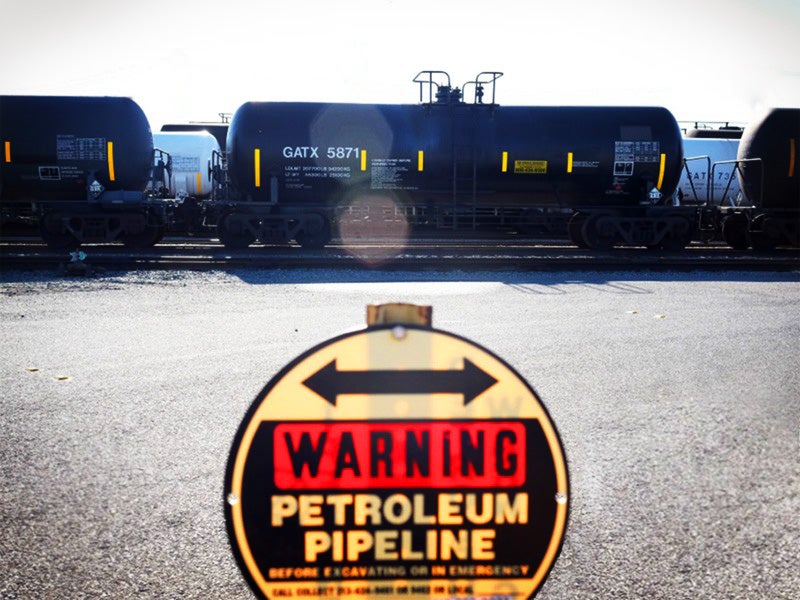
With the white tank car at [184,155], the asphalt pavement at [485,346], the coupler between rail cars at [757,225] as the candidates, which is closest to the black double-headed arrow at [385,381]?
the asphalt pavement at [485,346]

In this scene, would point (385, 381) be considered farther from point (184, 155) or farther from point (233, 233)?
point (184, 155)

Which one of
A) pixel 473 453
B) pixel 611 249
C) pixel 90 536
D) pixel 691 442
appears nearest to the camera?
pixel 473 453

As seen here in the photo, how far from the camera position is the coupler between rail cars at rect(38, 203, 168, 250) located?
1575 cm

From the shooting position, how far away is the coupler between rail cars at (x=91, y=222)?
620 inches

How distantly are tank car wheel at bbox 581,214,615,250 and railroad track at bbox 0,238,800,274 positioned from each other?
241 millimetres

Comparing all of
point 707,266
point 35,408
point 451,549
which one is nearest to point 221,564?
point 451,549

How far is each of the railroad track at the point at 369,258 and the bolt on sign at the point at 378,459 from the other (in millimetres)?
12493

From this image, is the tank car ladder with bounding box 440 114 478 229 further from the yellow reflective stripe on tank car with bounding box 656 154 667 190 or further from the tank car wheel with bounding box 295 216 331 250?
the yellow reflective stripe on tank car with bounding box 656 154 667 190

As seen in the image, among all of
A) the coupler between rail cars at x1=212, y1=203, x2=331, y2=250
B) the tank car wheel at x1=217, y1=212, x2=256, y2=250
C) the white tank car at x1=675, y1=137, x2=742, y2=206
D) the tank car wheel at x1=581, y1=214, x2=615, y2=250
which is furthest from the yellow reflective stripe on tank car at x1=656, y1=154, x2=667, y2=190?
the tank car wheel at x1=217, y1=212, x2=256, y2=250

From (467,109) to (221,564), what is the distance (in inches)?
544

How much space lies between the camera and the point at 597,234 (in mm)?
16453

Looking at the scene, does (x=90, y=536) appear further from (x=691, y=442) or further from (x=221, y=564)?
(x=691, y=442)

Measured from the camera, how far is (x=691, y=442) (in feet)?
14.6

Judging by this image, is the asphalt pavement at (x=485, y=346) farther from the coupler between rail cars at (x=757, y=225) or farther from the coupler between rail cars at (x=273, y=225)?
the coupler between rail cars at (x=757, y=225)
